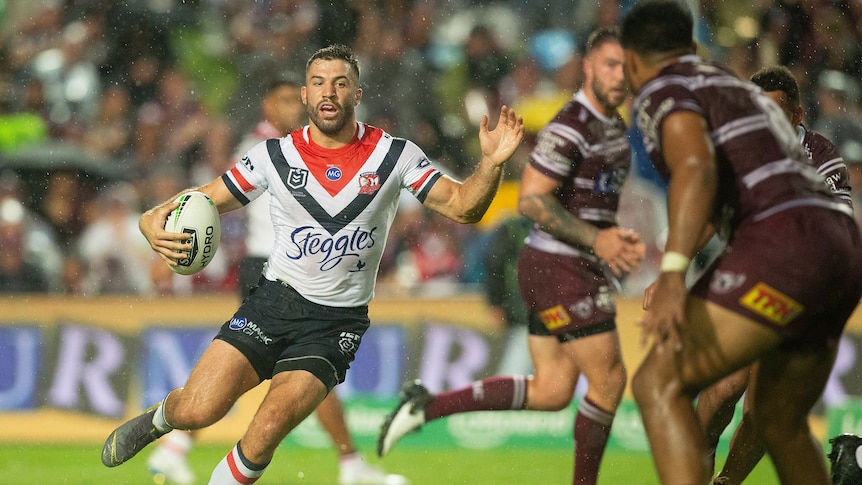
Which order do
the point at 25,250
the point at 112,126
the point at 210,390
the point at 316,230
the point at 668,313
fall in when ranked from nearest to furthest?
the point at 668,313
the point at 210,390
the point at 316,230
the point at 25,250
the point at 112,126

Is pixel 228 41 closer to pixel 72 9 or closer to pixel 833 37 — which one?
pixel 72 9

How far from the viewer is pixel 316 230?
237 inches

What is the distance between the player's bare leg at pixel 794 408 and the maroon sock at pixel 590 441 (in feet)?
5.39

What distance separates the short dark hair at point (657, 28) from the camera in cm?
460

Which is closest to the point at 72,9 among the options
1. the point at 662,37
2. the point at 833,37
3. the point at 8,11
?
the point at 8,11

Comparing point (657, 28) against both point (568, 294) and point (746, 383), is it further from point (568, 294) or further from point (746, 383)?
point (746, 383)

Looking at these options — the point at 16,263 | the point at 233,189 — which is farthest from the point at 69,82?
the point at 233,189

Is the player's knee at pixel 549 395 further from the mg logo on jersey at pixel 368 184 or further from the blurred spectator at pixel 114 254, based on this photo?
the blurred spectator at pixel 114 254

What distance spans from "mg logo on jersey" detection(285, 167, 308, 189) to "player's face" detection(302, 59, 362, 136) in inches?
9.3

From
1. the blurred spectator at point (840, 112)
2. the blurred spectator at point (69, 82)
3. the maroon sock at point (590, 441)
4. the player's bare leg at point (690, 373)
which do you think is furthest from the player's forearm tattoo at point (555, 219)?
the blurred spectator at point (69, 82)

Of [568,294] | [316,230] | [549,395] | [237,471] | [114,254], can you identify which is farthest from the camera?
[114,254]

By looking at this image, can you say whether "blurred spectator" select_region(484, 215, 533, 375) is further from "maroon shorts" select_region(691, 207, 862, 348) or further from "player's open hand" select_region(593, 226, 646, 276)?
"maroon shorts" select_region(691, 207, 862, 348)

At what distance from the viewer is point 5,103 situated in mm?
12805

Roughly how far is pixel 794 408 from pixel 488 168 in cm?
185
